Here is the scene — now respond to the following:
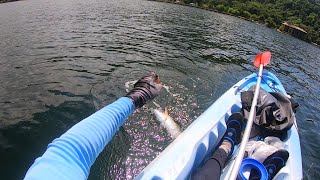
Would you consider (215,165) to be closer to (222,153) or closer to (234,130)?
(222,153)

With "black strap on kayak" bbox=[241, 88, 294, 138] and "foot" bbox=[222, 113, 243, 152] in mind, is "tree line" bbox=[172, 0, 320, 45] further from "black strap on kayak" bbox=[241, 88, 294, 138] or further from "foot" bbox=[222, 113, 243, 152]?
"foot" bbox=[222, 113, 243, 152]

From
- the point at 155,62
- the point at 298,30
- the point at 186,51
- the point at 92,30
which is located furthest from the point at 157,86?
the point at 298,30

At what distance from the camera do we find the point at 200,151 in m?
4.25

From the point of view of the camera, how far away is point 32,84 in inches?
347

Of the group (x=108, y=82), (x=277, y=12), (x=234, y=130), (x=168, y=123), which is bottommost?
(x=277, y=12)

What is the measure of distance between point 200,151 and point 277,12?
7236 centimetres

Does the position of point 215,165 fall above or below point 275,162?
above

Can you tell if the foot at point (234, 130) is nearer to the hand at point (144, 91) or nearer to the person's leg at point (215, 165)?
the person's leg at point (215, 165)

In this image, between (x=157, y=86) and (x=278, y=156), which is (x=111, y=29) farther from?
(x=278, y=156)

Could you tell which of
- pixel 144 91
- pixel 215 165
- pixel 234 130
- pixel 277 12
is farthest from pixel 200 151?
pixel 277 12

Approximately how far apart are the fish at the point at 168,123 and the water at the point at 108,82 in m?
0.18

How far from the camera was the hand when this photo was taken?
441 cm

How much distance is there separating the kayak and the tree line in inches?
1874

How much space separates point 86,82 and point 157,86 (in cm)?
468
